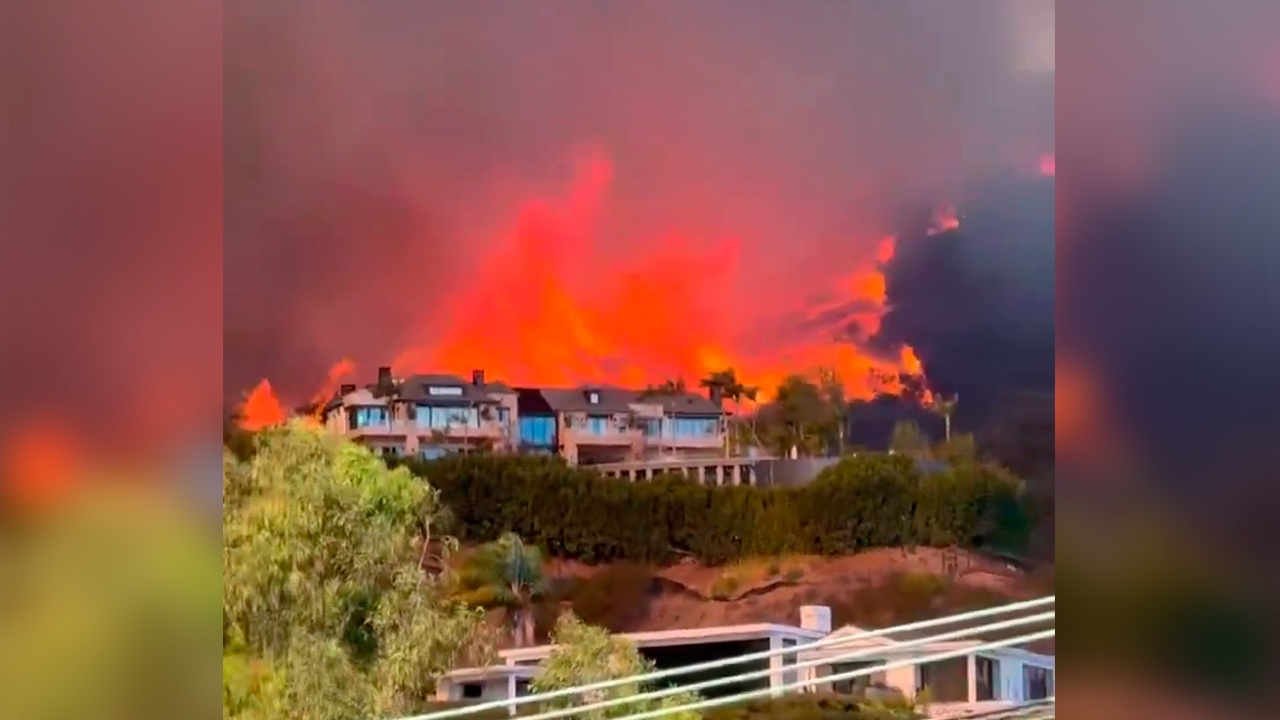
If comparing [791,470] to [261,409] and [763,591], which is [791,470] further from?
[261,409]

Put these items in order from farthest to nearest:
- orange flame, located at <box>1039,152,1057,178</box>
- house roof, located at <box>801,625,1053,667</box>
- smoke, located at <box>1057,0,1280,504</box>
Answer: house roof, located at <box>801,625,1053,667</box>
orange flame, located at <box>1039,152,1057,178</box>
smoke, located at <box>1057,0,1280,504</box>

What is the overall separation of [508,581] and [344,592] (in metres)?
0.26

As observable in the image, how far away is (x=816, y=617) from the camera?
66.6 inches

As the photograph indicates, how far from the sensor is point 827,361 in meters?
1.70

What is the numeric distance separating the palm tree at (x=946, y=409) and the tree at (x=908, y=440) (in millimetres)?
34

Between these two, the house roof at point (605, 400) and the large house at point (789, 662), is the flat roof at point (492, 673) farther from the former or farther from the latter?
the house roof at point (605, 400)

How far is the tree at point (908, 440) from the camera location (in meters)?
1.68

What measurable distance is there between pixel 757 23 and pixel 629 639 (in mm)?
1001

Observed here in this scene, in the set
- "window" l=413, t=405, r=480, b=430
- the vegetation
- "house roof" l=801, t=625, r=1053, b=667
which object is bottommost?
"house roof" l=801, t=625, r=1053, b=667

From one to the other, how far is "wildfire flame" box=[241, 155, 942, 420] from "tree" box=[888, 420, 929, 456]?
A: 6 centimetres

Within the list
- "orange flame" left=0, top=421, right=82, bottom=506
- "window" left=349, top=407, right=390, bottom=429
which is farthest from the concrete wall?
"orange flame" left=0, top=421, right=82, bottom=506

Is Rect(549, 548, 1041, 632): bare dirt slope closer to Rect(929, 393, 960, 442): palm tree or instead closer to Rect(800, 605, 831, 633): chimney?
Rect(800, 605, 831, 633): chimney

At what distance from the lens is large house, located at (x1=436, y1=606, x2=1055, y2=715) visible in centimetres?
168

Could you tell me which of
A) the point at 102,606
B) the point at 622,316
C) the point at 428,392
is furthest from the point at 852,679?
the point at 102,606
